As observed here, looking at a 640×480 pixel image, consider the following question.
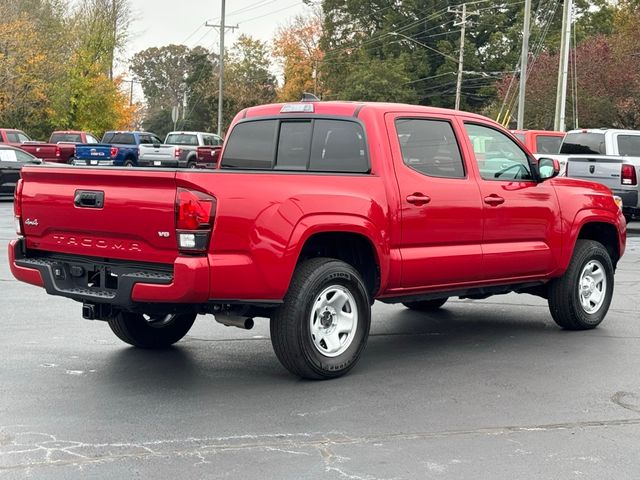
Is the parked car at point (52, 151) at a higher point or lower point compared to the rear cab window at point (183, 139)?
lower

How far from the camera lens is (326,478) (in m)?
4.85

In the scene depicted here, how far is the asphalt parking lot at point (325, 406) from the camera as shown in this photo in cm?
508

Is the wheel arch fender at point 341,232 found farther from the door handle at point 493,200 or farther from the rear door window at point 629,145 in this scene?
the rear door window at point 629,145

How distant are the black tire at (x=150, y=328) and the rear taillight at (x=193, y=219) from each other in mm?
1742

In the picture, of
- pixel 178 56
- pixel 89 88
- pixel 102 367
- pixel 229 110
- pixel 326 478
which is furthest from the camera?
pixel 178 56

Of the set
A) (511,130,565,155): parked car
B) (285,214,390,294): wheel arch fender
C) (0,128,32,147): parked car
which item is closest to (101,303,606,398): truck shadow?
(285,214,390,294): wheel arch fender

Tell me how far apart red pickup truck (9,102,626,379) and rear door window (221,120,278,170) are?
12 millimetres

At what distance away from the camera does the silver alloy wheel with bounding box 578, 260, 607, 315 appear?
914 centimetres

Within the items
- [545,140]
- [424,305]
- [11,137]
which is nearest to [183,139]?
[11,137]

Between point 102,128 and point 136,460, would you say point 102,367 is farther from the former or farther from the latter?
point 102,128

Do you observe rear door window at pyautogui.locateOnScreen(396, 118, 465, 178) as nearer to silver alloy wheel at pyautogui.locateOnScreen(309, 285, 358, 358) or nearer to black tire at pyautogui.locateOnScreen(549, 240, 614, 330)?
silver alloy wheel at pyautogui.locateOnScreen(309, 285, 358, 358)

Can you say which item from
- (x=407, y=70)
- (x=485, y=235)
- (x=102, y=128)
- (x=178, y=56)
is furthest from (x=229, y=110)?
(x=485, y=235)

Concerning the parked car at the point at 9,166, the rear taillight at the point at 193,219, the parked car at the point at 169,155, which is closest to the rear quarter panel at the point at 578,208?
the rear taillight at the point at 193,219

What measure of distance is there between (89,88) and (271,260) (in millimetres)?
52886
